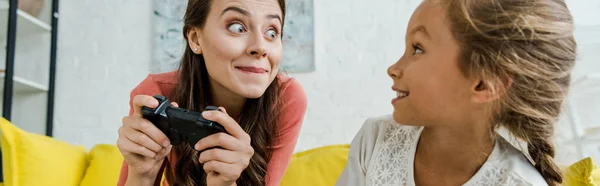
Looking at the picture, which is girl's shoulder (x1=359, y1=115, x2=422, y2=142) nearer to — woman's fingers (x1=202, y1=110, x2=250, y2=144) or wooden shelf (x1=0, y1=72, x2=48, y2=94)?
woman's fingers (x1=202, y1=110, x2=250, y2=144)

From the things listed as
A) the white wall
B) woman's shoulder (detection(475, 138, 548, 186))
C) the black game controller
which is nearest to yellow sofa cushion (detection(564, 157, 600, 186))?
woman's shoulder (detection(475, 138, 548, 186))

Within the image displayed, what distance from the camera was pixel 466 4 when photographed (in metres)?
0.66

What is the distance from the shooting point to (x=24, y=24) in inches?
81.6

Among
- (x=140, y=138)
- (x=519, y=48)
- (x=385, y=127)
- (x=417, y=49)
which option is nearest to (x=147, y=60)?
(x=140, y=138)

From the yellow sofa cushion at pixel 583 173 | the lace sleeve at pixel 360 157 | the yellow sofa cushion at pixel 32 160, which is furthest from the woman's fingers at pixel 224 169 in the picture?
the yellow sofa cushion at pixel 32 160

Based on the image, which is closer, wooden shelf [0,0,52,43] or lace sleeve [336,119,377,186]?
lace sleeve [336,119,377,186]

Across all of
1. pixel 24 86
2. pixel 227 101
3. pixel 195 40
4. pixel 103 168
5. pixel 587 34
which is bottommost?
pixel 103 168

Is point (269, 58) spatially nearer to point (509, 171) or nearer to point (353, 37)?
point (509, 171)

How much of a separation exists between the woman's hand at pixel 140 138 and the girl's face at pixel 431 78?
36 cm

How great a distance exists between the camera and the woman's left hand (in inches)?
30.1

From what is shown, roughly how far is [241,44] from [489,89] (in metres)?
0.45

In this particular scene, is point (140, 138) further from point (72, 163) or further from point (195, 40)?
point (72, 163)

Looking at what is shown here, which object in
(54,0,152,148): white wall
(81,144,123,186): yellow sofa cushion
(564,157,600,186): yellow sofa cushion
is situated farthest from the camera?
(54,0,152,148): white wall

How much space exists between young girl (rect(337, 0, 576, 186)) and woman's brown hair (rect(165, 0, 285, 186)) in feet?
1.04
